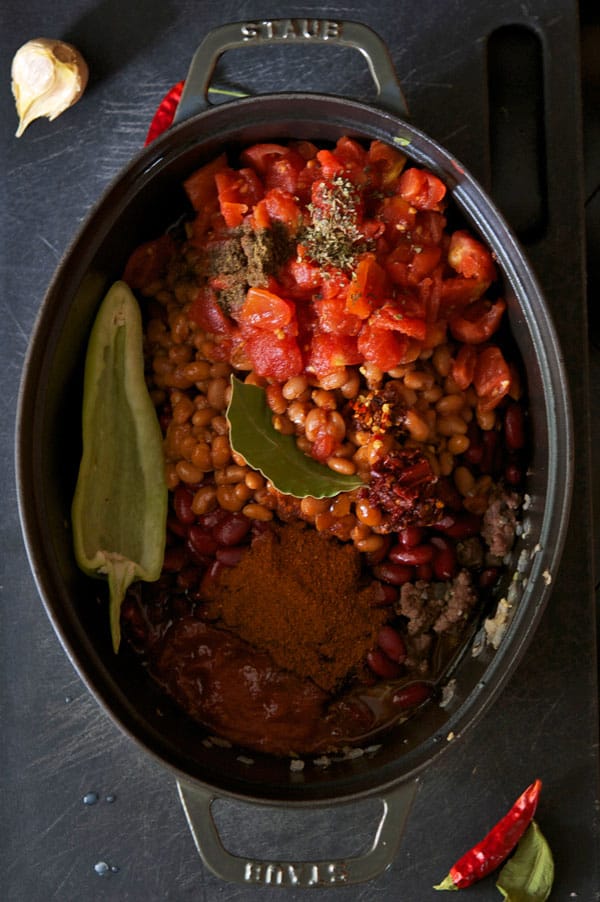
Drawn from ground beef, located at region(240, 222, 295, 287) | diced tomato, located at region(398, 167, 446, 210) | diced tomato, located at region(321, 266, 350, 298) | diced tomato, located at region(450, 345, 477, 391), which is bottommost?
diced tomato, located at region(450, 345, 477, 391)

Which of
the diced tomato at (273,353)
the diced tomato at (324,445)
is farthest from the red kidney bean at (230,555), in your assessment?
the diced tomato at (273,353)

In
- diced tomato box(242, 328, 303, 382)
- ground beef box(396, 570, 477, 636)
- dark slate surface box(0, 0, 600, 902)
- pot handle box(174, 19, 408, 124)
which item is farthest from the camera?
dark slate surface box(0, 0, 600, 902)

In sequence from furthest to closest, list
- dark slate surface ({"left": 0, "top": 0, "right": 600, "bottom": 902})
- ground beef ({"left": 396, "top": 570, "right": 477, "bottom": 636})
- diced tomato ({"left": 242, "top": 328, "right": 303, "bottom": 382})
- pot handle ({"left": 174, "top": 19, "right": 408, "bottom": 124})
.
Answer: dark slate surface ({"left": 0, "top": 0, "right": 600, "bottom": 902}), ground beef ({"left": 396, "top": 570, "right": 477, "bottom": 636}), diced tomato ({"left": 242, "top": 328, "right": 303, "bottom": 382}), pot handle ({"left": 174, "top": 19, "right": 408, "bottom": 124})

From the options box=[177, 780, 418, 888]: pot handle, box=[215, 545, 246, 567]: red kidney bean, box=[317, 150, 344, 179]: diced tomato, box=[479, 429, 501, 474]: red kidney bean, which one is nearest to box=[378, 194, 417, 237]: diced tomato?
box=[317, 150, 344, 179]: diced tomato

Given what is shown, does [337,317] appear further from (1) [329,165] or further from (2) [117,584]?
(2) [117,584]

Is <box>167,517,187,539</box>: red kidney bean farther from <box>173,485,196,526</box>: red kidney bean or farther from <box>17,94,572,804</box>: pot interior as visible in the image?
<box>17,94,572,804</box>: pot interior

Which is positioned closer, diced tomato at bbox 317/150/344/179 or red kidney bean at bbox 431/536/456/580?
diced tomato at bbox 317/150/344/179

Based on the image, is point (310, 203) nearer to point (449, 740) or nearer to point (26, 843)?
point (449, 740)
